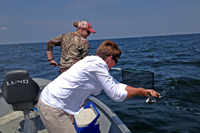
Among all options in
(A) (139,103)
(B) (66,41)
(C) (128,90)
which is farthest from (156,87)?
(C) (128,90)

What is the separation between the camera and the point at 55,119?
6.72 ft

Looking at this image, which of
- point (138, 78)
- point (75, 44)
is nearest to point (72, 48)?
point (75, 44)

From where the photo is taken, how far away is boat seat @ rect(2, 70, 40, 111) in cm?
268

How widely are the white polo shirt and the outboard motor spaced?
827 mm

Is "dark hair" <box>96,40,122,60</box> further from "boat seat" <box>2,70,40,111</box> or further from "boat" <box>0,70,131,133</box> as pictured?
"boat" <box>0,70,131,133</box>

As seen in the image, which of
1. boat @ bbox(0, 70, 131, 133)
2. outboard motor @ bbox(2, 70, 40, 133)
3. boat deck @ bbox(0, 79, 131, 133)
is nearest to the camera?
outboard motor @ bbox(2, 70, 40, 133)

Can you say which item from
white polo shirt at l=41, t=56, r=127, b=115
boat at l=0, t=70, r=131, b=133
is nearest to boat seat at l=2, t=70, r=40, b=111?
boat at l=0, t=70, r=131, b=133

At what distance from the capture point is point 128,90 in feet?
7.07

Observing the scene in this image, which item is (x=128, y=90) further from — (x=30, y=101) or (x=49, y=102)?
(x=30, y=101)

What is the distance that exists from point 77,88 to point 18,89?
49.5 inches

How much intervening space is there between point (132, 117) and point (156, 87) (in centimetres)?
341

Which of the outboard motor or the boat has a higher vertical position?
the outboard motor

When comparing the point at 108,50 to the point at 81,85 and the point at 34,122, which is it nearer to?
the point at 81,85

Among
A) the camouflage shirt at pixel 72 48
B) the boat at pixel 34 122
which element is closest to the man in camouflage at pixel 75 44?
the camouflage shirt at pixel 72 48
